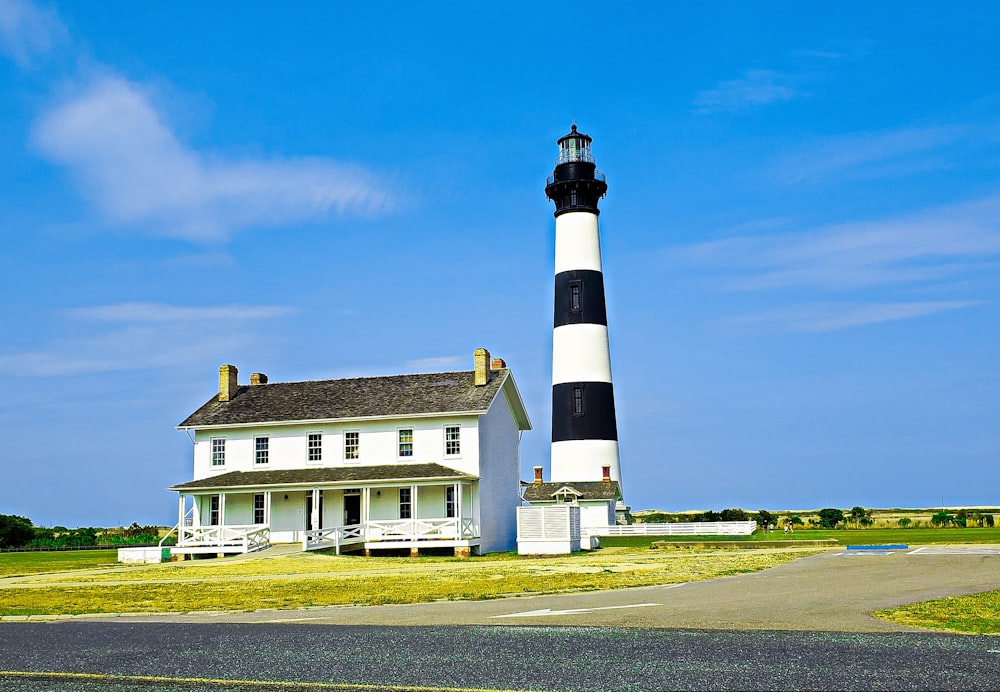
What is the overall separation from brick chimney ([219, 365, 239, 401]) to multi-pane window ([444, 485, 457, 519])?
34.4 feet

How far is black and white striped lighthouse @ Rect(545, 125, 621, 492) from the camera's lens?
4484 cm

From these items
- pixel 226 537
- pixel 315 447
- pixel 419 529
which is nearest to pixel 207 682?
pixel 419 529

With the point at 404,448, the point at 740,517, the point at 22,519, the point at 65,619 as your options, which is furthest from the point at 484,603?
the point at 740,517

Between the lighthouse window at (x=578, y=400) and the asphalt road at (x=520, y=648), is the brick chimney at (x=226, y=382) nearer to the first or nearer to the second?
the lighthouse window at (x=578, y=400)

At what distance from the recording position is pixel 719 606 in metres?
13.0

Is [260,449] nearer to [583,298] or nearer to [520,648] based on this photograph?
[583,298]

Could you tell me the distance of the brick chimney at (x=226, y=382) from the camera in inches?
1564

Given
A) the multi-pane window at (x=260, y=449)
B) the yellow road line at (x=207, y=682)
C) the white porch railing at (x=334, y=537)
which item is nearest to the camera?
the yellow road line at (x=207, y=682)

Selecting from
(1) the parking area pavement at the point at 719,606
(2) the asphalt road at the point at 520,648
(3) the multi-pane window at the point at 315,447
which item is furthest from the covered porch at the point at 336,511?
(2) the asphalt road at the point at 520,648

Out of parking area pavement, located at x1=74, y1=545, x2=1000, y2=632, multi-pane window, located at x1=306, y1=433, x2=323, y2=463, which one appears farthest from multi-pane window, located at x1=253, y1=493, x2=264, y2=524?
parking area pavement, located at x1=74, y1=545, x2=1000, y2=632

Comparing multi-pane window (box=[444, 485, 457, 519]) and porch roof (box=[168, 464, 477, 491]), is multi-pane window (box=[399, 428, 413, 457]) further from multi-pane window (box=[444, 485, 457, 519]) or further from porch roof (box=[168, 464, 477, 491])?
multi-pane window (box=[444, 485, 457, 519])

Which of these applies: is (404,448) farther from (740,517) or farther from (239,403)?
(740,517)

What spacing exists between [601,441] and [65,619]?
33.4m

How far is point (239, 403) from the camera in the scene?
129 ft
